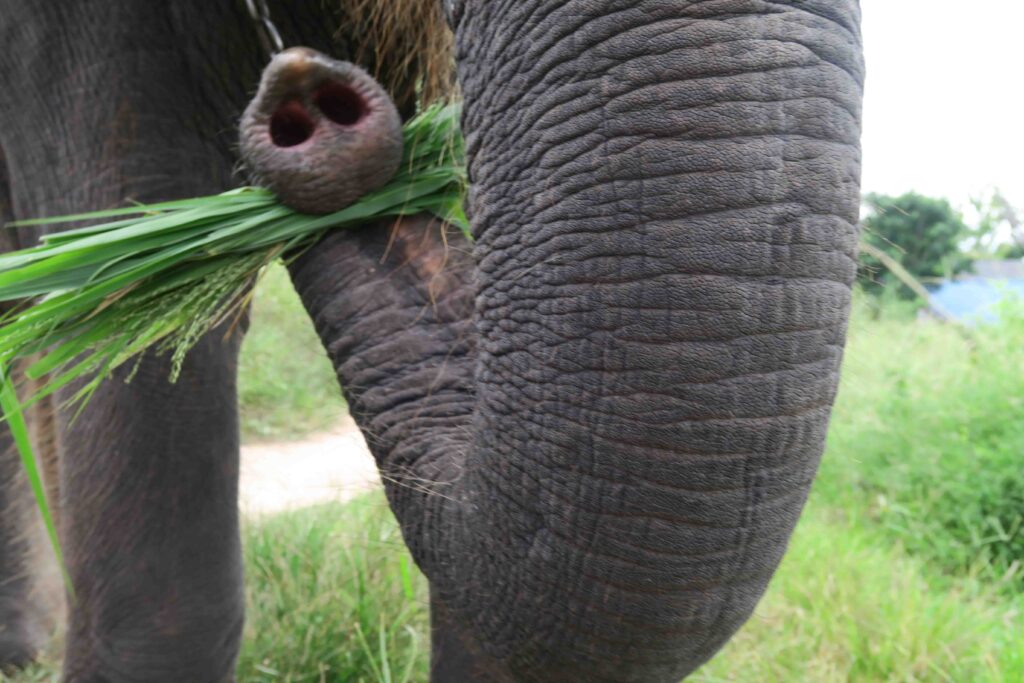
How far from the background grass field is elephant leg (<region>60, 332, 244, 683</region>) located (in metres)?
0.26

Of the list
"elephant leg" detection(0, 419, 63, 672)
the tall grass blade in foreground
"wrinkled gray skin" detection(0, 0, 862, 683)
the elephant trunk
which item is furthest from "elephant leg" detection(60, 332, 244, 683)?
"elephant leg" detection(0, 419, 63, 672)

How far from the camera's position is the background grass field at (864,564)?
2408 mm

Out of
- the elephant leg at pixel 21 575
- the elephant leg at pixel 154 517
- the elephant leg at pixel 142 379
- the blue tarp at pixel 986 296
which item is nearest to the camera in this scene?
the elephant leg at pixel 142 379

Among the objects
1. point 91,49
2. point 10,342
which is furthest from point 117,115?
point 10,342

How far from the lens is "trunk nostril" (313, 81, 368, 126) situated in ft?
4.77

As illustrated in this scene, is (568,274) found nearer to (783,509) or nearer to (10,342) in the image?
(783,509)

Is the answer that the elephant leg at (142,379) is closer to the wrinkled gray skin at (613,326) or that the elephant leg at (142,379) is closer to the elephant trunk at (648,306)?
the wrinkled gray skin at (613,326)

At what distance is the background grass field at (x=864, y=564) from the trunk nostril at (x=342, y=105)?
0.43 meters

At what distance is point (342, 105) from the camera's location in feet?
4.87

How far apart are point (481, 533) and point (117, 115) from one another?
1063 millimetres

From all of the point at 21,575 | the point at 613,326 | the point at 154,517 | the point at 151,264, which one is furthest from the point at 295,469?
the point at 613,326

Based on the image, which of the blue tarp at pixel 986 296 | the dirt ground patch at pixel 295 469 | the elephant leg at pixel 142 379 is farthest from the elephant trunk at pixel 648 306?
the dirt ground patch at pixel 295 469

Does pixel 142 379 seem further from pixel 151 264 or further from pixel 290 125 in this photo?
pixel 290 125

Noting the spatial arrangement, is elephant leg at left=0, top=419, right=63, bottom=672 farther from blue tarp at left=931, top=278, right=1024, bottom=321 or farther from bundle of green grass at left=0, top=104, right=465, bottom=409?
blue tarp at left=931, top=278, right=1024, bottom=321
